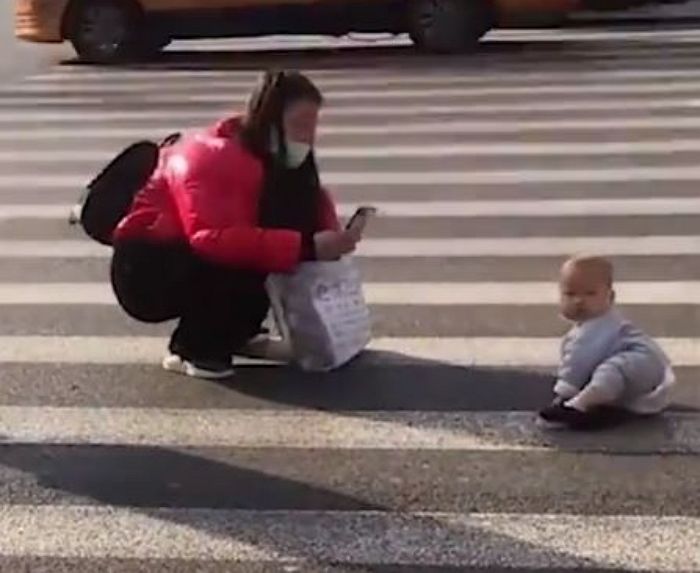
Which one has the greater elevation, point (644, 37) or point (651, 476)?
point (651, 476)

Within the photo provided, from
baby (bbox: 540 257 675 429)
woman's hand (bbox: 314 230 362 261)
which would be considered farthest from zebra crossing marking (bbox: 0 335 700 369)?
baby (bbox: 540 257 675 429)

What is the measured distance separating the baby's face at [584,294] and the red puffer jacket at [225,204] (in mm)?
1030

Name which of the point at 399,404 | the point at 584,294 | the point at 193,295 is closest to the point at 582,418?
the point at 584,294

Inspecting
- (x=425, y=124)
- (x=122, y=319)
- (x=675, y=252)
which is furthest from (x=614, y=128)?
(x=122, y=319)

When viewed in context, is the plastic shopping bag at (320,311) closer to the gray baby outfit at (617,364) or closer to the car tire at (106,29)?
the gray baby outfit at (617,364)

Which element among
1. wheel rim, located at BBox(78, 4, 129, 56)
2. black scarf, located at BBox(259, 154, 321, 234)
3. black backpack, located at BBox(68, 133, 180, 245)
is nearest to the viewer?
black scarf, located at BBox(259, 154, 321, 234)

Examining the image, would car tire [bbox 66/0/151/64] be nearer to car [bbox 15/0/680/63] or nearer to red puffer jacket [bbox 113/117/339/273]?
car [bbox 15/0/680/63]

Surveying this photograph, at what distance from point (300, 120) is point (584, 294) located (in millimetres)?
1186

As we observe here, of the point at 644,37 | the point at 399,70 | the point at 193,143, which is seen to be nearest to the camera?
the point at 193,143

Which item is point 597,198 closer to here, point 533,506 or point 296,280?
point 296,280

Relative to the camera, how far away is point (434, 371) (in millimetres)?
6777

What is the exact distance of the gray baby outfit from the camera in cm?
600

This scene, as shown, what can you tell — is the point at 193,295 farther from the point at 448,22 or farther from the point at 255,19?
the point at 255,19

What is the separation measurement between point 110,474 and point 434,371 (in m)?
1.52
